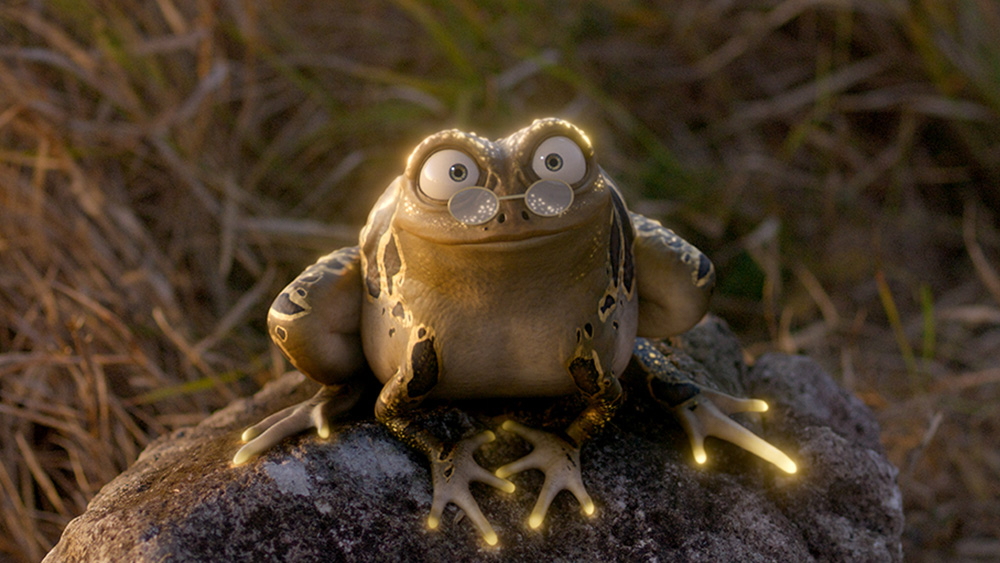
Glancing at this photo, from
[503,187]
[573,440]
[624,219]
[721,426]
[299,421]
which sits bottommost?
[721,426]

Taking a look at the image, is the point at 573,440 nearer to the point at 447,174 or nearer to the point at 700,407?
the point at 700,407

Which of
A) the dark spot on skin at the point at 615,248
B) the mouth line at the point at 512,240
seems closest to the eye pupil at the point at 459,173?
the mouth line at the point at 512,240

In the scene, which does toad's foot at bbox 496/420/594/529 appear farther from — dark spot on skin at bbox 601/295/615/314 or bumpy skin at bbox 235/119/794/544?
dark spot on skin at bbox 601/295/615/314

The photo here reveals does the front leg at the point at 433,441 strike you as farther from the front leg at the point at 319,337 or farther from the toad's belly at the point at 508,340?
the front leg at the point at 319,337

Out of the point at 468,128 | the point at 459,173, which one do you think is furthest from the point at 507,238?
the point at 468,128

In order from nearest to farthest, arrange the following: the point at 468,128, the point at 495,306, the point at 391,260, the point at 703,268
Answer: the point at 495,306, the point at 391,260, the point at 703,268, the point at 468,128

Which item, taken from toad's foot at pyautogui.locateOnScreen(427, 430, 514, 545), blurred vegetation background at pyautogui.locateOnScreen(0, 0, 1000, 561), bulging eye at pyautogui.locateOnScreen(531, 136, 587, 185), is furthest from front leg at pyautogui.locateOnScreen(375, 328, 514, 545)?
blurred vegetation background at pyautogui.locateOnScreen(0, 0, 1000, 561)

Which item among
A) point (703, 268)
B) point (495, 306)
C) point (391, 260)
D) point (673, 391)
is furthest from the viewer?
point (673, 391)
